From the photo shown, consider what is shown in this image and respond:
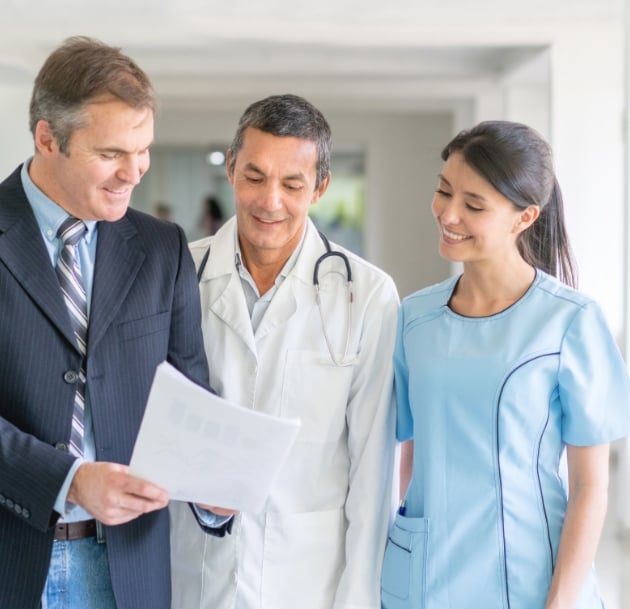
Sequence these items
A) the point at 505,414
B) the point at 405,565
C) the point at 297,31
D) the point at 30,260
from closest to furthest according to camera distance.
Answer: the point at 30,260 < the point at 505,414 < the point at 405,565 < the point at 297,31

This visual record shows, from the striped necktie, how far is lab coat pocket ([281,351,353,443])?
0.48m

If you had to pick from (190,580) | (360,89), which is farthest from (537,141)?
(360,89)

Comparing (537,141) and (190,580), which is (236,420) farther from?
(537,141)

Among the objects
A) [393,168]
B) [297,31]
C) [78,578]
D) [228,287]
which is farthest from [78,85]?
[393,168]

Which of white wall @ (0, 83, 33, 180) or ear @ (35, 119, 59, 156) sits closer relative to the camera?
ear @ (35, 119, 59, 156)

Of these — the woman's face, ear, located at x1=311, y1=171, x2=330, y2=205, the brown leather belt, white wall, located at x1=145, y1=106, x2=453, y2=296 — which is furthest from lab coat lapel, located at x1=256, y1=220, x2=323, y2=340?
white wall, located at x1=145, y1=106, x2=453, y2=296

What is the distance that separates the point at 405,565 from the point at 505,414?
36 cm

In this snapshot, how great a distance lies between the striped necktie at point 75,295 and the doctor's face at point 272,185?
1.34 feet

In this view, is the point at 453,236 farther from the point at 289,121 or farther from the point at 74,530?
the point at 74,530

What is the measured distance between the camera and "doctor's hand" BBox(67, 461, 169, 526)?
137 centimetres

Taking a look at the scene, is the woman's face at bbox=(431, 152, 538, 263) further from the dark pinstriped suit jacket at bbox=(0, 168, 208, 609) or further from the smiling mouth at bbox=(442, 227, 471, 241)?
the dark pinstriped suit jacket at bbox=(0, 168, 208, 609)

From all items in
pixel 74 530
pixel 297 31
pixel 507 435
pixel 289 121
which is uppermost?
pixel 297 31

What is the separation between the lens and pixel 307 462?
1.82 m

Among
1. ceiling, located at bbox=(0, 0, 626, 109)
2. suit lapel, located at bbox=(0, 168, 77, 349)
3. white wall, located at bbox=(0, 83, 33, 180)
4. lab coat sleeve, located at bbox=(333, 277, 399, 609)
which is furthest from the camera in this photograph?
white wall, located at bbox=(0, 83, 33, 180)
